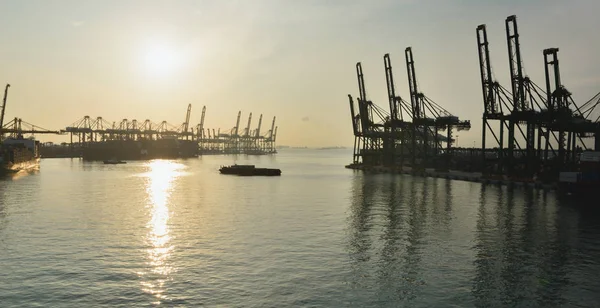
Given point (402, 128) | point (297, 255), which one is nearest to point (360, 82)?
point (402, 128)

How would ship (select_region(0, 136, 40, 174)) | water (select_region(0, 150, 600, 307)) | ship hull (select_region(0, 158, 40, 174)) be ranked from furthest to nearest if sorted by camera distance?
ship (select_region(0, 136, 40, 174))
ship hull (select_region(0, 158, 40, 174))
water (select_region(0, 150, 600, 307))

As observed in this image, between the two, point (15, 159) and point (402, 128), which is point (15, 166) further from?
point (402, 128)

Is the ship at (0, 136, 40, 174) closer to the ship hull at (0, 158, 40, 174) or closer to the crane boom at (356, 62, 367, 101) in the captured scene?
the ship hull at (0, 158, 40, 174)

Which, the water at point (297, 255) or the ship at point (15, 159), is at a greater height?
the ship at point (15, 159)

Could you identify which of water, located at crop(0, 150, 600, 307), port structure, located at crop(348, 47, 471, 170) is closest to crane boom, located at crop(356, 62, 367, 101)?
port structure, located at crop(348, 47, 471, 170)

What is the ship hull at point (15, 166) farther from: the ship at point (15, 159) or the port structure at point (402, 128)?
the port structure at point (402, 128)

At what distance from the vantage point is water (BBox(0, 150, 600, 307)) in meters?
20.9

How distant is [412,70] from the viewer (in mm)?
120000

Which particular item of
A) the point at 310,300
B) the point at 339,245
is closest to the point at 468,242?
the point at 339,245

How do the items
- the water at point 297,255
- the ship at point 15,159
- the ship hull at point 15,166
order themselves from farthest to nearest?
the ship at point 15,159 < the ship hull at point 15,166 < the water at point 297,255

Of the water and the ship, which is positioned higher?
the ship

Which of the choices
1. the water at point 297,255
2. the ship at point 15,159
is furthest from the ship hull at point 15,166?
the water at point 297,255

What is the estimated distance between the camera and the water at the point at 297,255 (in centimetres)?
2089

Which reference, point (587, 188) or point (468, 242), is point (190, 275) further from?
point (587, 188)
